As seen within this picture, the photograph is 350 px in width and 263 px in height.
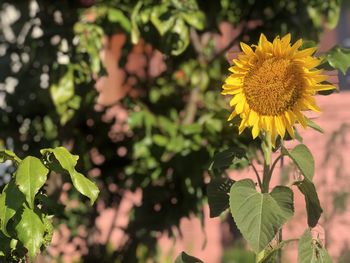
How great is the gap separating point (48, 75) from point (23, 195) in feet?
5.01

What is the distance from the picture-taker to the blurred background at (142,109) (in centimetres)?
317

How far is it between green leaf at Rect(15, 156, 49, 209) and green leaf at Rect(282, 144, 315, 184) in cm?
74

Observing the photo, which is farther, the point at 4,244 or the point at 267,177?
the point at 267,177

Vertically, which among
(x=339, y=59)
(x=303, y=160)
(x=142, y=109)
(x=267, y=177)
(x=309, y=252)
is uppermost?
(x=339, y=59)

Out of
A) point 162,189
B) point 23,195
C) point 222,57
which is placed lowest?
point 162,189

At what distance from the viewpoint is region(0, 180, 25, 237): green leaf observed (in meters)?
1.93

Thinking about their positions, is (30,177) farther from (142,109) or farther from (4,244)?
(142,109)

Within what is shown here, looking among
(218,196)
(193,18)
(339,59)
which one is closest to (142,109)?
(193,18)

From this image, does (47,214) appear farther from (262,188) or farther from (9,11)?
(9,11)

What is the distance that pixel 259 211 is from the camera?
213 centimetres

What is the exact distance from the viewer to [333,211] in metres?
→ 3.12

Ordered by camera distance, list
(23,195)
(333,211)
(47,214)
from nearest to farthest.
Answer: (23,195) → (47,214) → (333,211)

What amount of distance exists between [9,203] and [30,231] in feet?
0.33

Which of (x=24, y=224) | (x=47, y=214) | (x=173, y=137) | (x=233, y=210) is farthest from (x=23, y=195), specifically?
(x=173, y=137)
